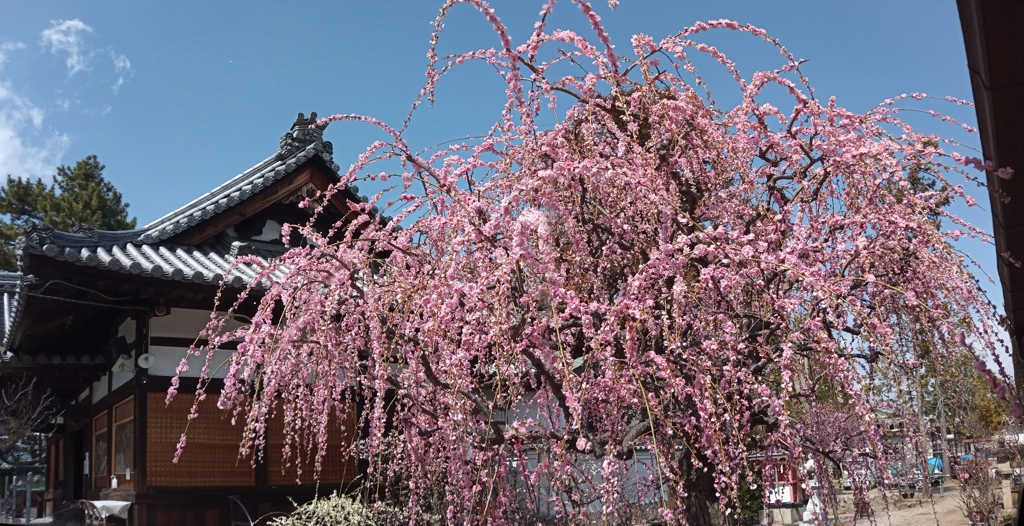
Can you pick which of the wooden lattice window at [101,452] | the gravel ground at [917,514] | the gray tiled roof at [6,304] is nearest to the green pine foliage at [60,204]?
the gray tiled roof at [6,304]

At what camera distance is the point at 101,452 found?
394 inches

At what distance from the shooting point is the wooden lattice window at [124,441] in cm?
837

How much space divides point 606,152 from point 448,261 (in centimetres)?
117

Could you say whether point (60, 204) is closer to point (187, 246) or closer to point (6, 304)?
point (6, 304)

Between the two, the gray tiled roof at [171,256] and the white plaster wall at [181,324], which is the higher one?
the gray tiled roof at [171,256]

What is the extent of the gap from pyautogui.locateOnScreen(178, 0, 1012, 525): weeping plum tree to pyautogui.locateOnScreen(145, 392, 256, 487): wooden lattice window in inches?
132

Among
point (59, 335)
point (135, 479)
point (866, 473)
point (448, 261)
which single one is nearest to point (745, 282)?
point (448, 261)

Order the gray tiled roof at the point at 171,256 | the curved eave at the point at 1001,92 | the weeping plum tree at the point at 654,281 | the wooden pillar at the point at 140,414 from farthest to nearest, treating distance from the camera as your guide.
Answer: the wooden pillar at the point at 140,414, the gray tiled roof at the point at 171,256, the weeping plum tree at the point at 654,281, the curved eave at the point at 1001,92

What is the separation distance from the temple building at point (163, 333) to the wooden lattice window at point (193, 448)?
0.03 ft

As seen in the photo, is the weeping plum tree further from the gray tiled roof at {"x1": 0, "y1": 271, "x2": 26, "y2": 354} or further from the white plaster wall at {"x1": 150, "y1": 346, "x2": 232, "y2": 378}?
the gray tiled roof at {"x1": 0, "y1": 271, "x2": 26, "y2": 354}

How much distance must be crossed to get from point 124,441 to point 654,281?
7.34 meters

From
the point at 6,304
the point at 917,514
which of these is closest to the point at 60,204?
the point at 6,304

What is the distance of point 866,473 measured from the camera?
5.37 meters

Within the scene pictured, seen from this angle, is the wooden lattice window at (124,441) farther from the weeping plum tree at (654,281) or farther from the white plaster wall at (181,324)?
the weeping plum tree at (654,281)
